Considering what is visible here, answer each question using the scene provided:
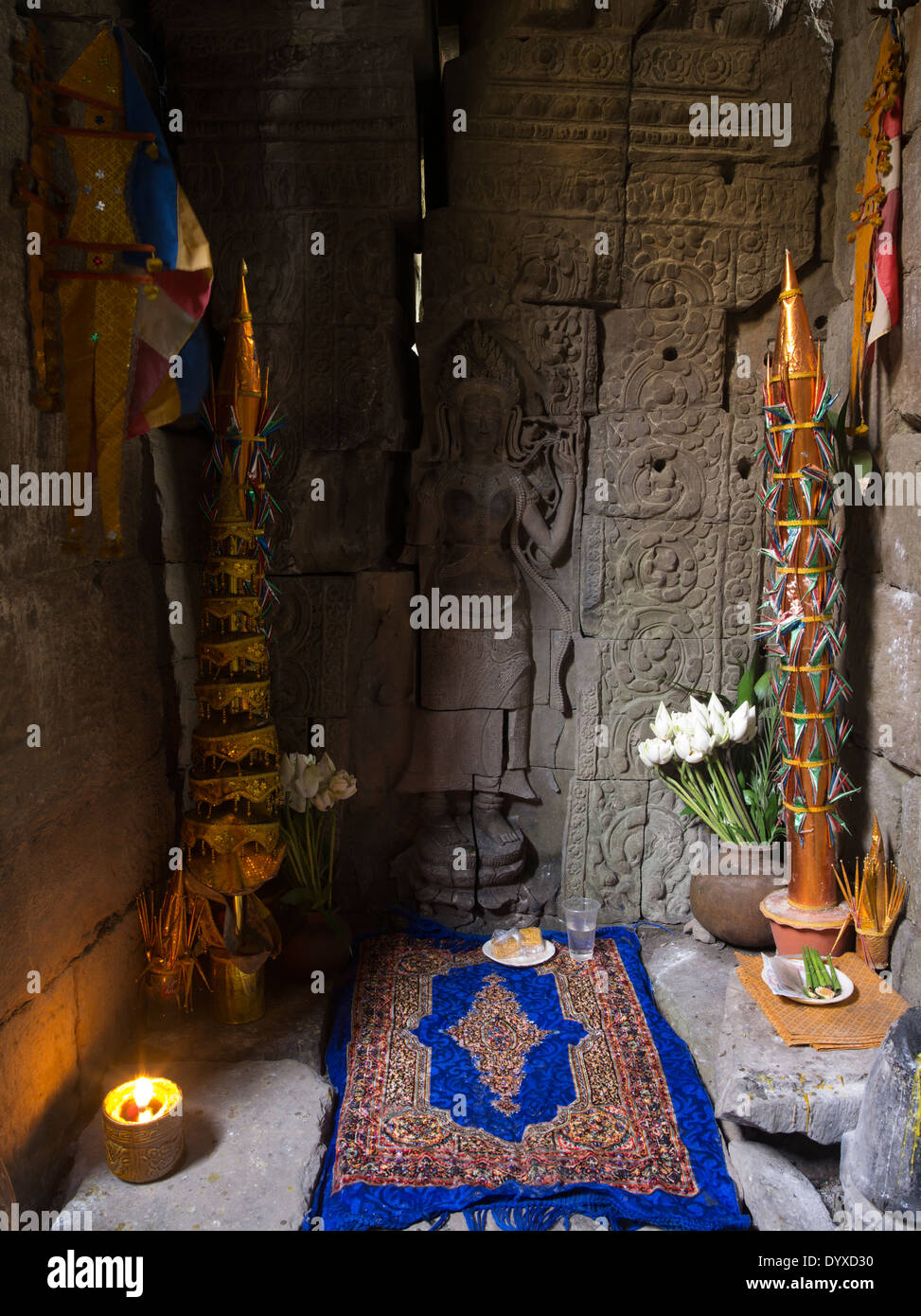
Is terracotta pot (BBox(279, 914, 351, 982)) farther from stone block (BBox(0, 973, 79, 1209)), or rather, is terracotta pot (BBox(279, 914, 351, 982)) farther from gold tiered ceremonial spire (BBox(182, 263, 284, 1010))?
stone block (BBox(0, 973, 79, 1209))

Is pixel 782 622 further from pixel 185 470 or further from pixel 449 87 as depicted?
pixel 449 87

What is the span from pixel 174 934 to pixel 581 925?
159 centimetres

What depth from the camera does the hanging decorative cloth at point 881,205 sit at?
3.24 meters

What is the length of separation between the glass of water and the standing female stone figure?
1.41 ft

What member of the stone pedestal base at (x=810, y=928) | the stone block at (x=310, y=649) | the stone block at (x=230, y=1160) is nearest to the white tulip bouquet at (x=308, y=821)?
the stone block at (x=310, y=649)

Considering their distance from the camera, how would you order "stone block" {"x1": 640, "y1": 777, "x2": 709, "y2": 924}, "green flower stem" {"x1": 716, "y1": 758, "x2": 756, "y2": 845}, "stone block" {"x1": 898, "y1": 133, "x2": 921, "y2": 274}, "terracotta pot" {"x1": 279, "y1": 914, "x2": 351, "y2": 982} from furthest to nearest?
1. "stone block" {"x1": 640, "y1": 777, "x2": 709, "y2": 924}
2. "green flower stem" {"x1": 716, "y1": 758, "x2": 756, "y2": 845}
3. "terracotta pot" {"x1": 279, "y1": 914, "x2": 351, "y2": 982}
4. "stone block" {"x1": 898, "y1": 133, "x2": 921, "y2": 274}

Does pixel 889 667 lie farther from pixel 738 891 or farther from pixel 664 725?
pixel 738 891

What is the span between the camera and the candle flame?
2662 mm

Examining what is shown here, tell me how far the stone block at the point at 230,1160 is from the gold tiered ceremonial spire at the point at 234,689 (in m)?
0.44

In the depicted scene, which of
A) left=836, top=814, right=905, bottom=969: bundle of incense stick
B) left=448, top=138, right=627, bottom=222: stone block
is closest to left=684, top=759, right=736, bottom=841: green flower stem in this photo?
left=836, top=814, right=905, bottom=969: bundle of incense stick

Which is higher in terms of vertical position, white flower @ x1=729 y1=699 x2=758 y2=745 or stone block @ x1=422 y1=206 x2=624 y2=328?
stone block @ x1=422 y1=206 x2=624 y2=328

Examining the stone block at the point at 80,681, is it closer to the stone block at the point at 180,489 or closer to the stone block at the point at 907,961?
the stone block at the point at 180,489

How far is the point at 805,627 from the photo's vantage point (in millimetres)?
3355

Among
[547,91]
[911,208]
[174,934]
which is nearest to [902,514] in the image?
[911,208]
